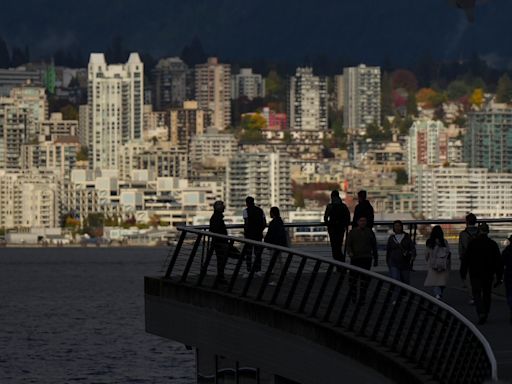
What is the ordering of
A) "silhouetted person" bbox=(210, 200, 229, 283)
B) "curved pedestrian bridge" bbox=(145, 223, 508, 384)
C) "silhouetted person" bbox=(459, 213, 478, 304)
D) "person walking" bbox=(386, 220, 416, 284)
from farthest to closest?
"person walking" bbox=(386, 220, 416, 284) → "silhouetted person" bbox=(459, 213, 478, 304) → "silhouetted person" bbox=(210, 200, 229, 283) → "curved pedestrian bridge" bbox=(145, 223, 508, 384)

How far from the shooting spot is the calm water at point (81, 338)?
183 feet

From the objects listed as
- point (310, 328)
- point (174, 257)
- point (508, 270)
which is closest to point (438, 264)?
point (508, 270)

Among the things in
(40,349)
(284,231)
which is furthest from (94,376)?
(284,231)

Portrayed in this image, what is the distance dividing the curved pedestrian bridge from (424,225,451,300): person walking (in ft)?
2.93

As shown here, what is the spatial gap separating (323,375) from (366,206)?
4760 millimetres

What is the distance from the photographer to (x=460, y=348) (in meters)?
17.3

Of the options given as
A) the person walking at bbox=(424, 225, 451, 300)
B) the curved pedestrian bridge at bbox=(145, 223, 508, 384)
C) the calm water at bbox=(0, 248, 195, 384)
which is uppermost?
the person walking at bbox=(424, 225, 451, 300)

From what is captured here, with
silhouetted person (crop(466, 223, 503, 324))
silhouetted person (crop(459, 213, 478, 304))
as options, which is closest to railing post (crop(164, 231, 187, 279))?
silhouetted person (crop(459, 213, 478, 304))

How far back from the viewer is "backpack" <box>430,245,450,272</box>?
24031mm

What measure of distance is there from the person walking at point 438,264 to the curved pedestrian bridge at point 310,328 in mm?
894

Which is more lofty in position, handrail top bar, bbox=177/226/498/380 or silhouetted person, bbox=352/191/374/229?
silhouetted person, bbox=352/191/374/229

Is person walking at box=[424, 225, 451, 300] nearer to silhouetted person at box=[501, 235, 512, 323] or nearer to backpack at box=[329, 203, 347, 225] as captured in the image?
backpack at box=[329, 203, 347, 225]

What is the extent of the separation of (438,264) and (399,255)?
51cm

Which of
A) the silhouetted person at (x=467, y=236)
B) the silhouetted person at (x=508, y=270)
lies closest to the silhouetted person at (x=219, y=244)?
the silhouetted person at (x=467, y=236)
